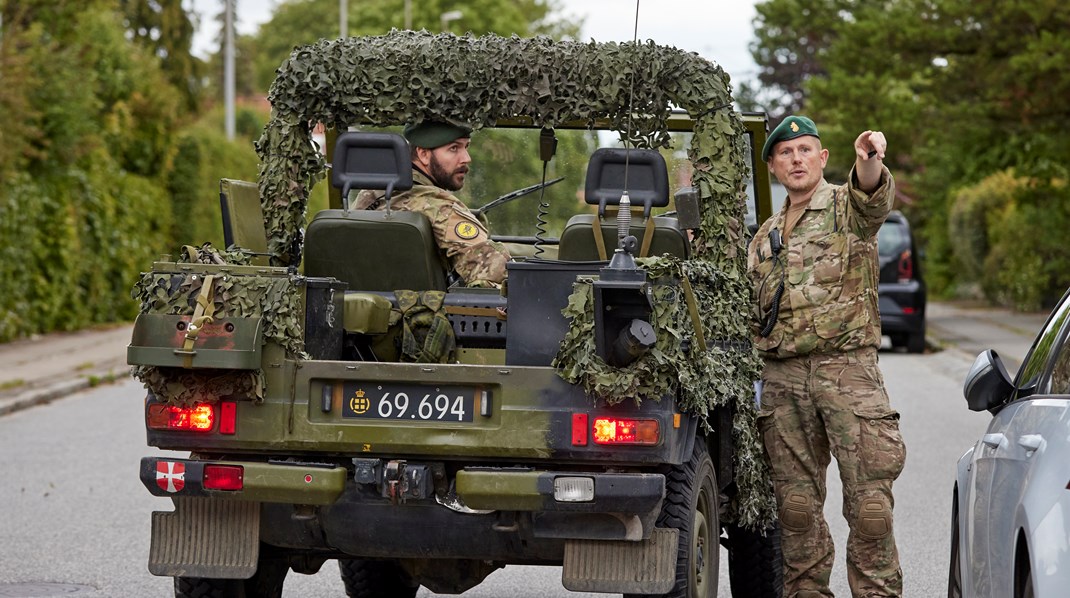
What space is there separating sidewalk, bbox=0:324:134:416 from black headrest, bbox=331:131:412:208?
1016 centimetres

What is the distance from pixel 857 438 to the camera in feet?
21.8

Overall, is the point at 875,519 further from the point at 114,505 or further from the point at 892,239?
the point at 892,239

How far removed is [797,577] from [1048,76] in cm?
1703

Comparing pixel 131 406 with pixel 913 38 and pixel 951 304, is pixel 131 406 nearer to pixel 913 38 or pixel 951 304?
pixel 913 38

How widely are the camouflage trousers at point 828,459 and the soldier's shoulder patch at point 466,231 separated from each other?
1.28 m

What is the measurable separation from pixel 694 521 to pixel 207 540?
1.57 meters

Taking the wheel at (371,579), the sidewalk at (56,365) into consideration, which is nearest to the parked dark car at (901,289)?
the sidewalk at (56,365)

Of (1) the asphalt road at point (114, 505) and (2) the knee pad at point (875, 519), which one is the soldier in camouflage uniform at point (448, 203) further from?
(1) the asphalt road at point (114, 505)

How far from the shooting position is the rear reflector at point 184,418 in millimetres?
5602

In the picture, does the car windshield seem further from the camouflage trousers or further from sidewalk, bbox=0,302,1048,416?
the camouflage trousers

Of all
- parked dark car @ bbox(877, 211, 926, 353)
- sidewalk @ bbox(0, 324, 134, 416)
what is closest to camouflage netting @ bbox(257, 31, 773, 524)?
sidewalk @ bbox(0, 324, 134, 416)

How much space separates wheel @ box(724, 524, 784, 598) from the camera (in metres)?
7.18

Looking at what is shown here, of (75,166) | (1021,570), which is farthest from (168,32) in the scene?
(1021,570)

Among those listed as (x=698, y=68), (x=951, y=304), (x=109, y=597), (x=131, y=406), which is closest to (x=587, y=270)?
(x=698, y=68)
